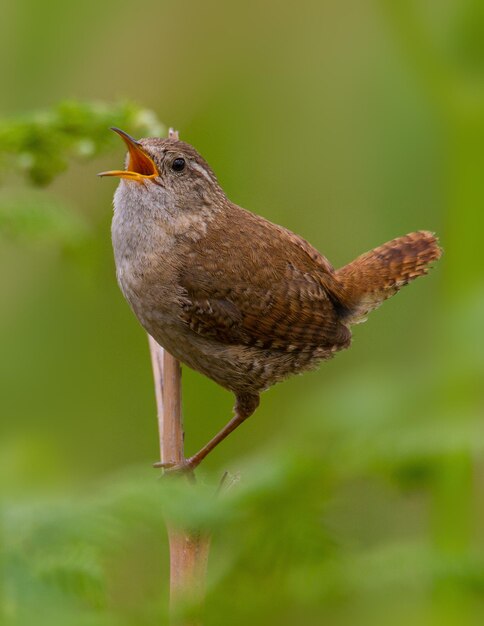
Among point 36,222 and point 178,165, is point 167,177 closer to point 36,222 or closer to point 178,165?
point 178,165

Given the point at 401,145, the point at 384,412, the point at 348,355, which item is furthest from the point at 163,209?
the point at 384,412

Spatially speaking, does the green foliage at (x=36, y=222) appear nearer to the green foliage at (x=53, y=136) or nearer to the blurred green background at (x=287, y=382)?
the blurred green background at (x=287, y=382)

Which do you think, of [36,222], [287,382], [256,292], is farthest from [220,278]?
[287,382]

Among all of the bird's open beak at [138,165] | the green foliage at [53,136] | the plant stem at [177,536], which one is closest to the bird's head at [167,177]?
the bird's open beak at [138,165]

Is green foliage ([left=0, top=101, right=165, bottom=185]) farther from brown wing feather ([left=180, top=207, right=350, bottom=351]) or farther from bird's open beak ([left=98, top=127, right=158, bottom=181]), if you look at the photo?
brown wing feather ([left=180, top=207, right=350, bottom=351])

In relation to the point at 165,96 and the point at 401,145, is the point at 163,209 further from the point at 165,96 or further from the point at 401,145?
the point at 165,96
